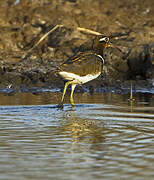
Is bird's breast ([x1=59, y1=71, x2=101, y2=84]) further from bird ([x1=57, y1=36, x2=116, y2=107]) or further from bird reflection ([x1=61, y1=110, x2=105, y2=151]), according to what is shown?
bird reflection ([x1=61, y1=110, x2=105, y2=151])

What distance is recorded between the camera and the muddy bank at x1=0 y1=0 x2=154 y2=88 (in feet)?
43.4

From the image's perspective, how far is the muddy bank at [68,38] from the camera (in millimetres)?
13234

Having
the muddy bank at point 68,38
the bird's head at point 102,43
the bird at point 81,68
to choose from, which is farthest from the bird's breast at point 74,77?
the muddy bank at point 68,38

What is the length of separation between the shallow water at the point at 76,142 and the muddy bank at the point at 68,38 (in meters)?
4.45

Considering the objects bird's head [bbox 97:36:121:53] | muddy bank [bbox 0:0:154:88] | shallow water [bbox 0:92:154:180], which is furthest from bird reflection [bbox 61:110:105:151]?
muddy bank [bbox 0:0:154:88]

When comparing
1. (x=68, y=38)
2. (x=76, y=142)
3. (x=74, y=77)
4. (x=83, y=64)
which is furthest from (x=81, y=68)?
(x=68, y=38)

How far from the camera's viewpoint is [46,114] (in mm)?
7613

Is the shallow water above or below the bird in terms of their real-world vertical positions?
below

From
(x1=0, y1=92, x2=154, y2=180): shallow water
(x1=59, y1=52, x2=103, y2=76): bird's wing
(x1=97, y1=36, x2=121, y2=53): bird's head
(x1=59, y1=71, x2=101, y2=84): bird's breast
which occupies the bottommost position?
(x1=0, y1=92, x2=154, y2=180): shallow water

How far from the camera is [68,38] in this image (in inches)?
596

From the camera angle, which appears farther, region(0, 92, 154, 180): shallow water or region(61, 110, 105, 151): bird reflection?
region(61, 110, 105, 151): bird reflection

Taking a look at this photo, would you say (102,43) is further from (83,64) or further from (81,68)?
(81,68)

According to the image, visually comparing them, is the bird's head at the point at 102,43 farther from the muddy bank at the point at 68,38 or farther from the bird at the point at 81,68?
the muddy bank at the point at 68,38

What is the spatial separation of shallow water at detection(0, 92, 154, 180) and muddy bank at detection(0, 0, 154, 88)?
445 centimetres
